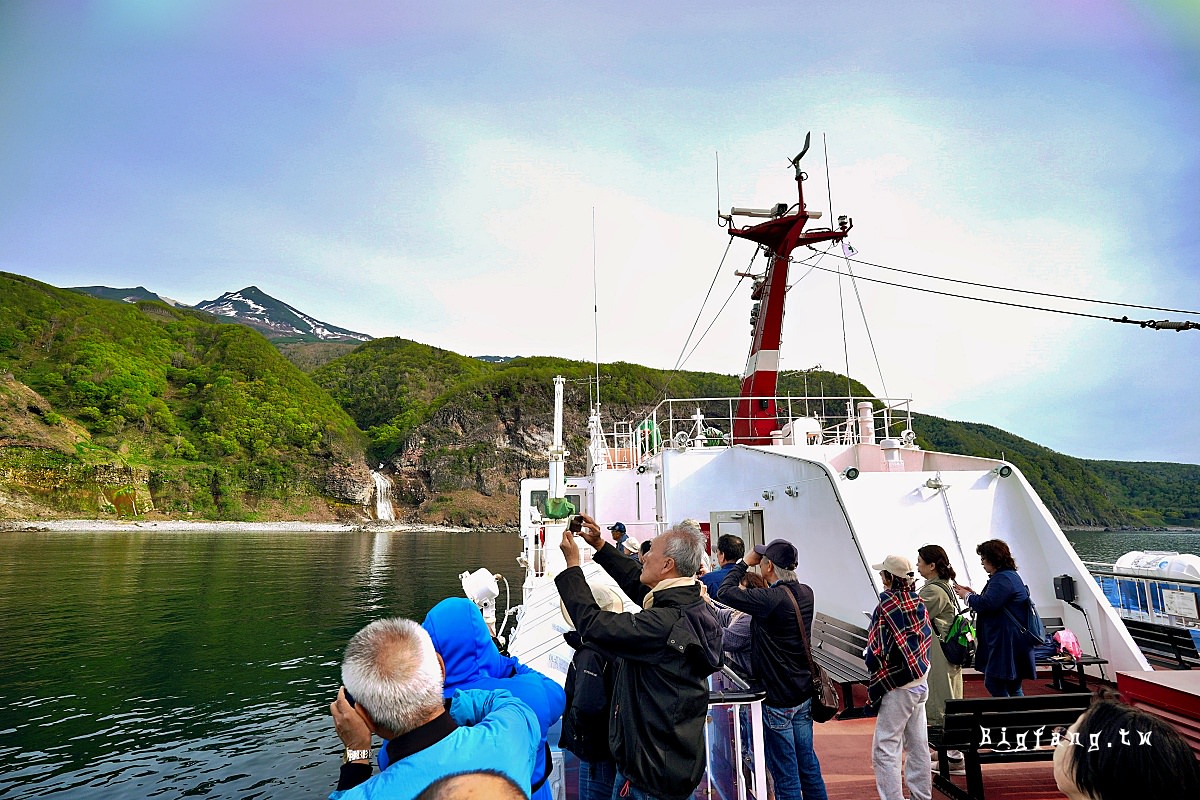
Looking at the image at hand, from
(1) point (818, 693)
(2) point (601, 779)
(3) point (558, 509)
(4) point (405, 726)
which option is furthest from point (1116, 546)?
(4) point (405, 726)

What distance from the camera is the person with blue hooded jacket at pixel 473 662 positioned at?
8.18 feet

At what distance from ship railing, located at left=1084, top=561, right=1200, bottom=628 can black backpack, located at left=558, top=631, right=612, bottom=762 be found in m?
7.56

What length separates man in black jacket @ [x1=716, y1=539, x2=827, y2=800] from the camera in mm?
3816

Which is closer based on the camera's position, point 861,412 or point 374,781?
point 374,781

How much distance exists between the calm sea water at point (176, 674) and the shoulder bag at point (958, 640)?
26.9ft

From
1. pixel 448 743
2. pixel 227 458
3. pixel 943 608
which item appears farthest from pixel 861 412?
pixel 227 458

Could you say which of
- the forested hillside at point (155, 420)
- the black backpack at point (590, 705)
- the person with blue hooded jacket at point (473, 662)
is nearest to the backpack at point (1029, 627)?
the black backpack at point (590, 705)

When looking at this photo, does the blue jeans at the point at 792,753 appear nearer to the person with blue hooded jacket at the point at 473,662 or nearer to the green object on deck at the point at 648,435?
the person with blue hooded jacket at the point at 473,662

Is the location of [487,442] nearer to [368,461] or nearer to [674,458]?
[368,461]

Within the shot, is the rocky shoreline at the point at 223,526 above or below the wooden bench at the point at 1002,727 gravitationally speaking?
below

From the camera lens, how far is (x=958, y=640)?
4566mm

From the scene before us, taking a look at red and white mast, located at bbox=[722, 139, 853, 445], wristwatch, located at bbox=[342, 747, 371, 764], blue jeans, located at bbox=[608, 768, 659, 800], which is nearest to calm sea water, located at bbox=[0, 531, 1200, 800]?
blue jeans, located at bbox=[608, 768, 659, 800]

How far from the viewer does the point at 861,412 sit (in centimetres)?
1176

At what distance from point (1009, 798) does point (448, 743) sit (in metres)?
4.64
